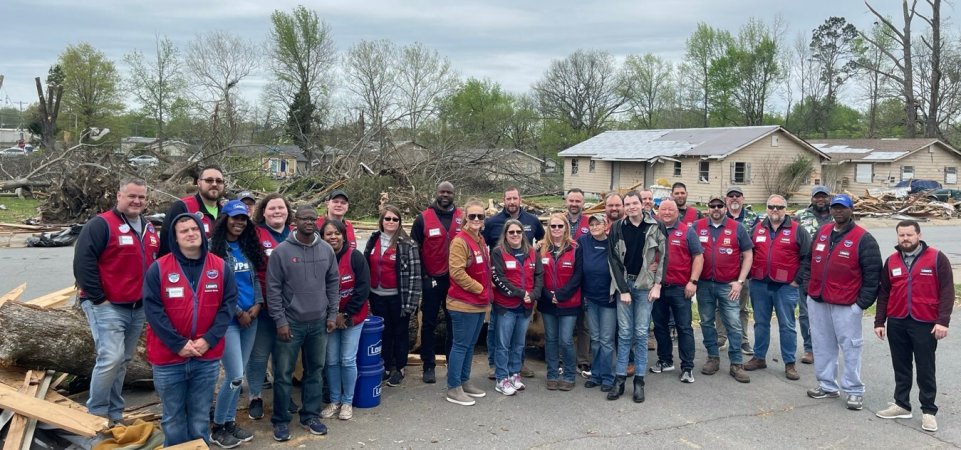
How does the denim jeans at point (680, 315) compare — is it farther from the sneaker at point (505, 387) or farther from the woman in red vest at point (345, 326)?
the woman in red vest at point (345, 326)

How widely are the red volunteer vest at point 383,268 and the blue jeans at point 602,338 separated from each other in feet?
6.17

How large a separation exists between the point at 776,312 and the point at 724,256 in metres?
0.77

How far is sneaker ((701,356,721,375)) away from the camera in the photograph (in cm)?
688

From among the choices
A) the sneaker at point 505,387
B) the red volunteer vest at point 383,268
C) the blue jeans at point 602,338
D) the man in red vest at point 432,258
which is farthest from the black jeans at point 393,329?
the blue jeans at point 602,338

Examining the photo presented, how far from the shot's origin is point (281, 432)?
4.96m

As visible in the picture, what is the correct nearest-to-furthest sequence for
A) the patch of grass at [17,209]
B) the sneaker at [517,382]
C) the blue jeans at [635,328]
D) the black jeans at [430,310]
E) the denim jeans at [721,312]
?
1. the blue jeans at [635,328]
2. the sneaker at [517,382]
3. the black jeans at [430,310]
4. the denim jeans at [721,312]
5. the patch of grass at [17,209]

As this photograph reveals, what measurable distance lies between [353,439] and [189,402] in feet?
4.02

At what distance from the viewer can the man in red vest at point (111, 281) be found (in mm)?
4672

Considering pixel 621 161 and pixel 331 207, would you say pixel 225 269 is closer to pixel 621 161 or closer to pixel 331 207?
pixel 331 207

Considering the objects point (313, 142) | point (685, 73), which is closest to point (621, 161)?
point (313, 142)

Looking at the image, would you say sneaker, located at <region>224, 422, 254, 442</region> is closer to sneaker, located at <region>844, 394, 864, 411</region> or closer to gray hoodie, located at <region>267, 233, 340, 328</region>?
gray hoodie, located at <region>267, 233, 340, 328</region>

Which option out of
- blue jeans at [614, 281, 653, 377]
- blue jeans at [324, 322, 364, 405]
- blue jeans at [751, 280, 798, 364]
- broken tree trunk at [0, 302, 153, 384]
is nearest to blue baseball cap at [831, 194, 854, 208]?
blue jeans at [751, 280, 798, 364]

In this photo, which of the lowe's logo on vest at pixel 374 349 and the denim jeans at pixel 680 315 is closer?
the lowe's logo on vest at pixel 374 349

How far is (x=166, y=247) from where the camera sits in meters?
4.94
